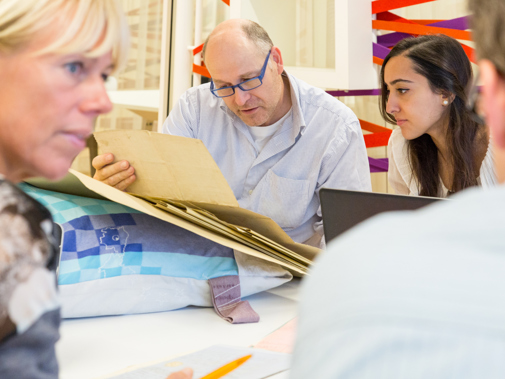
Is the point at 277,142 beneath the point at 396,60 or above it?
beneath

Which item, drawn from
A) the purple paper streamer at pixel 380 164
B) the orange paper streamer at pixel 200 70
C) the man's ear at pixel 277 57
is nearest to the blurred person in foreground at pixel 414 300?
the man's ear at pixel 277 57

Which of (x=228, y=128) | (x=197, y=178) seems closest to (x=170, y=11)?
(x=228, y=128)

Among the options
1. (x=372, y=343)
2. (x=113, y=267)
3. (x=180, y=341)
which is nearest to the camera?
(x=372, y=343)

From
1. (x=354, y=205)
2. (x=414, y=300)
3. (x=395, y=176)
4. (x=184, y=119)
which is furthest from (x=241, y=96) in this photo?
(x=414, y=300)

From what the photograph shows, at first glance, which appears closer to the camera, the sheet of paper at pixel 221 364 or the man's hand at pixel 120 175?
the sheet of paper at pixel 221 364

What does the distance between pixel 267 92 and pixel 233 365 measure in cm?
98

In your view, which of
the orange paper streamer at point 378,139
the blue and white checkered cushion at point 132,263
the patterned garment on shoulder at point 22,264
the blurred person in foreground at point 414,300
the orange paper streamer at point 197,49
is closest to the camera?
the blurred person in foreground at point 414,300

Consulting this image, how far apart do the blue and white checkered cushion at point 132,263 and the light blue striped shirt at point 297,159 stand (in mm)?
569

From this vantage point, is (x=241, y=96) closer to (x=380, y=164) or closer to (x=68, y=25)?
(x=380, y=164)

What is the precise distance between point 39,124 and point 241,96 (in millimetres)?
1093

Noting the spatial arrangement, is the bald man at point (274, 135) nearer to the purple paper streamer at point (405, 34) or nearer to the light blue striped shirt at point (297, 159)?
the light blue striped shirt at point (297, 159)

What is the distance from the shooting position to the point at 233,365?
0.58 metres

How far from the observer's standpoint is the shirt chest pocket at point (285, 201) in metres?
1.43

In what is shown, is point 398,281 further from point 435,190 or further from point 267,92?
point 435,190
